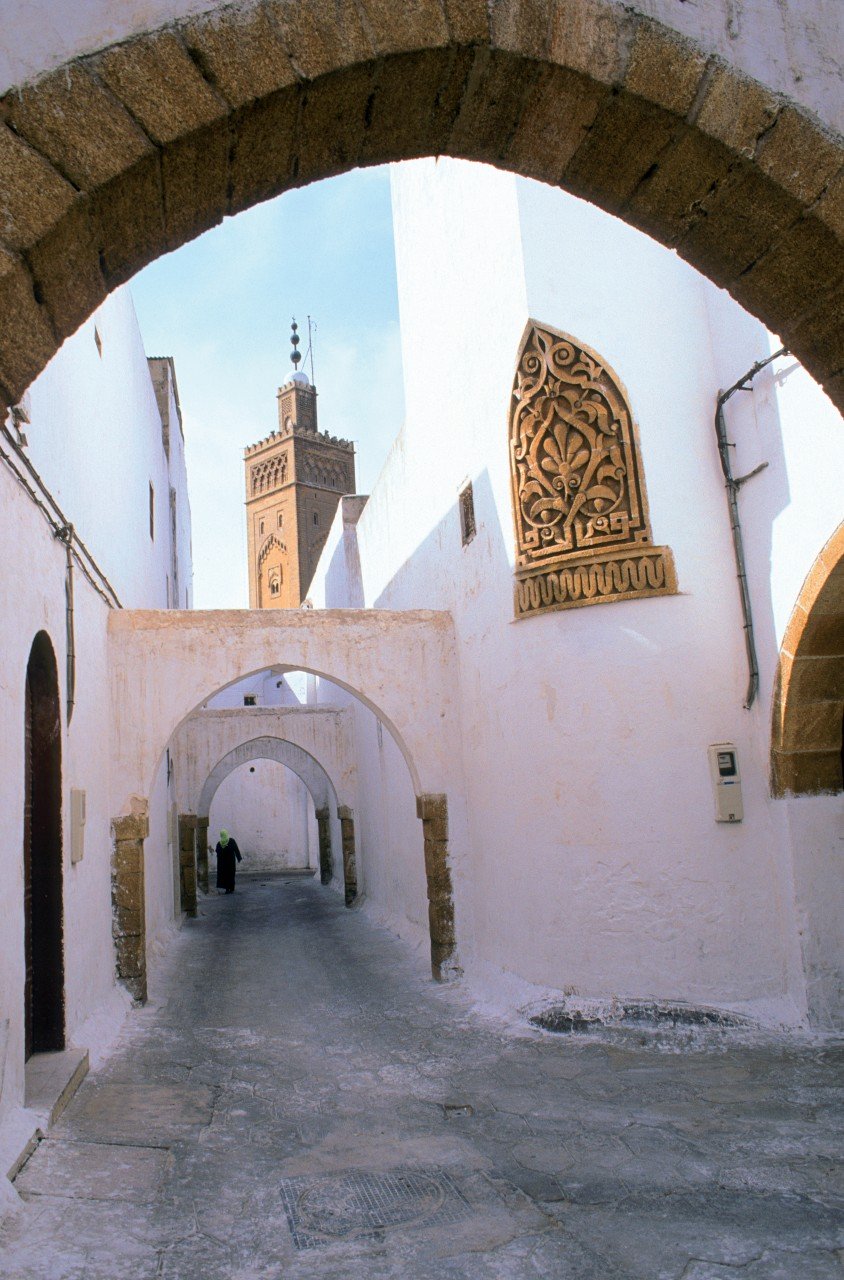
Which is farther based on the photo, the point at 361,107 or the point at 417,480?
the point at 417,480

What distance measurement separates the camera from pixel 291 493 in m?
37.6

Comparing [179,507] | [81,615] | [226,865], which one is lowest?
[226,865]

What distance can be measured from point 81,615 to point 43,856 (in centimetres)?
168

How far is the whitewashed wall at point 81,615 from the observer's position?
177 inches

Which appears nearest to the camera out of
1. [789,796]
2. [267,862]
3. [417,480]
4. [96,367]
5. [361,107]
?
[361,107]

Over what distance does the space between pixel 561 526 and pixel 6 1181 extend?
4.72 metres

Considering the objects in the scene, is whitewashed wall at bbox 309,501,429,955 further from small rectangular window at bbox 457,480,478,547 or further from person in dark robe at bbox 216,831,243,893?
small rectangular window at bbox 457,480,478,547

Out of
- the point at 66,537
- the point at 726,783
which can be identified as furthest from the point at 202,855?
the point at 726,783

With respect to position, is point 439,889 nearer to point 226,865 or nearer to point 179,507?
point 226,865

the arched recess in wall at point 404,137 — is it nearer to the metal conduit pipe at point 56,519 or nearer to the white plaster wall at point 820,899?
the metal conduit pipe at point 56,519

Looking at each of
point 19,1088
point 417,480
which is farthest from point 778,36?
point 417,480

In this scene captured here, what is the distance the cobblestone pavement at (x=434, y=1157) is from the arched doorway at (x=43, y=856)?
1.56ft

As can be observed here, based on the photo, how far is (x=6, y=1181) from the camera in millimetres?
3658

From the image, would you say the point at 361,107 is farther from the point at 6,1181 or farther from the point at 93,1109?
the point at 93,1109
